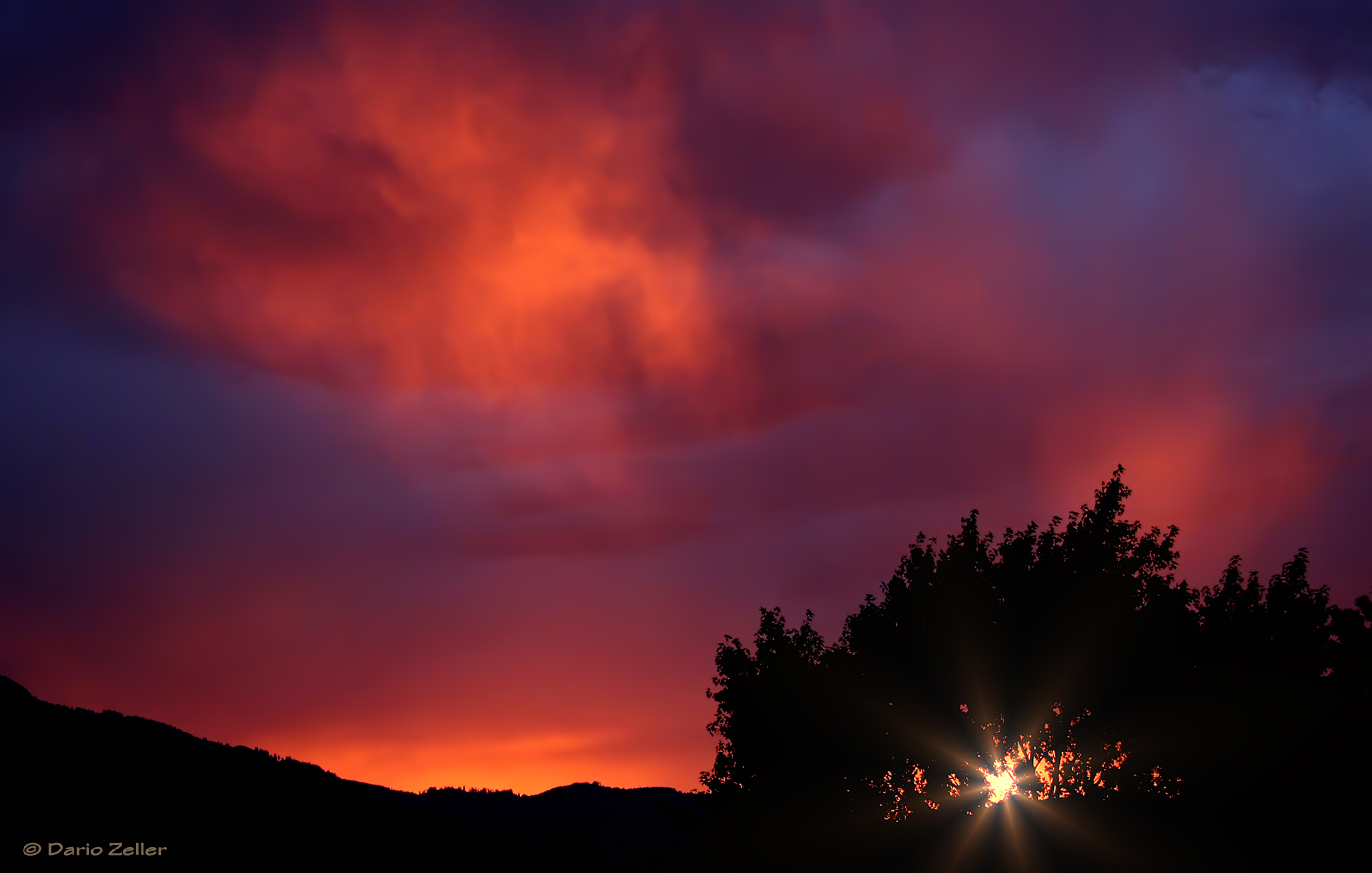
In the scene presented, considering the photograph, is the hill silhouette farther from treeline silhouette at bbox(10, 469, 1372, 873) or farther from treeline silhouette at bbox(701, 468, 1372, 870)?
treeline silhouette at bbox(701, 468, 1372, 870)

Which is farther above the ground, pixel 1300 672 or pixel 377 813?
pixel 1300 672

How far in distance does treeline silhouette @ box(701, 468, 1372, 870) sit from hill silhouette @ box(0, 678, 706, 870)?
7119mm

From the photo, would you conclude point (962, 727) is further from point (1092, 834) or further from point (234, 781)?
point (234, 781)

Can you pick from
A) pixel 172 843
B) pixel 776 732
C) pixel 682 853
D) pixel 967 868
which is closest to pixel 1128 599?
pixel 967 868

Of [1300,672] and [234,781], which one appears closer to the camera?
[1300,672]

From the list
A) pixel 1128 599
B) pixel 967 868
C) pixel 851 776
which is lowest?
pixel 967 868

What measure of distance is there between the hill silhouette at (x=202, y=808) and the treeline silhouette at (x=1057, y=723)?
7.12 metres

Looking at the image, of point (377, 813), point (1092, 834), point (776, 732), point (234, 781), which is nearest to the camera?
point (1092, 834)

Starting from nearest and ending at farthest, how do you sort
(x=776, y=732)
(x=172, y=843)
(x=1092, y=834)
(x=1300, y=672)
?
(x=1092, y=834) < (x=1300, y=672) < (x=172, y=843) < (x=776, y=732)

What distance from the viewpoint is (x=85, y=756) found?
4219cm

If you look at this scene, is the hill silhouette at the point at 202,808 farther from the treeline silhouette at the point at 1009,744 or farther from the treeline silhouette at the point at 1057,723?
the treeline silhouette at the point at 1057,723

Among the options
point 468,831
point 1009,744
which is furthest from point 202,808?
point 1009,744

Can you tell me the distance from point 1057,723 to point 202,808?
36914 mm

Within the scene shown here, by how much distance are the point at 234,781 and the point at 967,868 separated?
1443 inches
